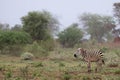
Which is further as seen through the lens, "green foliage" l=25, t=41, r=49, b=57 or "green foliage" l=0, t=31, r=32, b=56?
"green foliage" l=0, t=31, r=32, b=56

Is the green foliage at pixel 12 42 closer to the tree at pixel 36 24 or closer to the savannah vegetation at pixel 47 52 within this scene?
the savannah vegetation at pixel 47 52

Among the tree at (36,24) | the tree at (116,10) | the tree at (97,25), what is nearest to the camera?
the tree at (36,24)

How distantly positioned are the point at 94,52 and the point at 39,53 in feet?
38.9

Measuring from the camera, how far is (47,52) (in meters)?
28.6

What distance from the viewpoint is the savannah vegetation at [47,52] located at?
1420 cm

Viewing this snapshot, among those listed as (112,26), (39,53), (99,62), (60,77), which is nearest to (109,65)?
(99,62)

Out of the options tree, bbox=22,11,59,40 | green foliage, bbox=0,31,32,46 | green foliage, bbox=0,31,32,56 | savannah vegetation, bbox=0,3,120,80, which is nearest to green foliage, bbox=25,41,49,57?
savannah vegetation, bbox=0,3,120,80

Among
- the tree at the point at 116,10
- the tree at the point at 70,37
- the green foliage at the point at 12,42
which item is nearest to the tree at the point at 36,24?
the green foliage at the point at 12,42

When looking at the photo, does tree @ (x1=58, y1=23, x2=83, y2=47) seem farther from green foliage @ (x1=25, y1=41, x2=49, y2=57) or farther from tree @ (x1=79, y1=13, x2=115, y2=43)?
green foliage @ (x1=25, y1=41, x2=49, y2=57)

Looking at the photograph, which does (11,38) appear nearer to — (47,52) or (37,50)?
(37,50)

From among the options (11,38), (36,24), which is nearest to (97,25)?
(36,24)

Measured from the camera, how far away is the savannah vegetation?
46.6 feet

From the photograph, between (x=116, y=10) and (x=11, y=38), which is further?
(x=116, y=10)

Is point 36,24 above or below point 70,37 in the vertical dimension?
above
